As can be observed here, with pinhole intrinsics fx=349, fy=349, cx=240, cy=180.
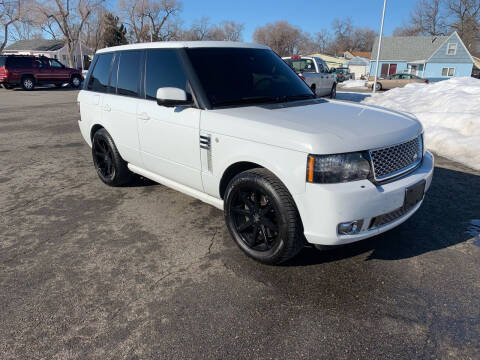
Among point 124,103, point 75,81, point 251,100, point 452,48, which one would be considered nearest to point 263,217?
point 251,100

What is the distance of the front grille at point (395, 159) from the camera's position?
2662 millimetres

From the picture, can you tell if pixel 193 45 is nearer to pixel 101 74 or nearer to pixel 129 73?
pixel 129 73

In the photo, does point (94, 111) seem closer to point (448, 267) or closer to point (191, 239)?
point (191, 239)

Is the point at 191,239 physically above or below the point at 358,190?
below

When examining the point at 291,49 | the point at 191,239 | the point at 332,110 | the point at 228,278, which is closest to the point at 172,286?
the point at 228,278

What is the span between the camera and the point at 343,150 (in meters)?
2.48

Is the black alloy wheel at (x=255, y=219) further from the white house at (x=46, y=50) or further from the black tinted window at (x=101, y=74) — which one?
the white house at (x=46, y=50)

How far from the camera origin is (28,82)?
22750 millimetres

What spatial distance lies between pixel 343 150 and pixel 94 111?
12.5 feet

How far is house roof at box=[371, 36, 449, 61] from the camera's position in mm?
48656

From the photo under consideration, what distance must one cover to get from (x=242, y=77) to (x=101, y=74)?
2426mm

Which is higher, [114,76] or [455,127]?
[114,76]

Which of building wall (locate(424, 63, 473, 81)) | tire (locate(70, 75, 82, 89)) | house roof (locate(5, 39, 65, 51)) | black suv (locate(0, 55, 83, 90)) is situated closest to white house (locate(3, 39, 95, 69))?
house roof (locate(5, 39, 65, 51))

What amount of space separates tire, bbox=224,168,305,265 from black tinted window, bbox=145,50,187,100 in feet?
4.18
